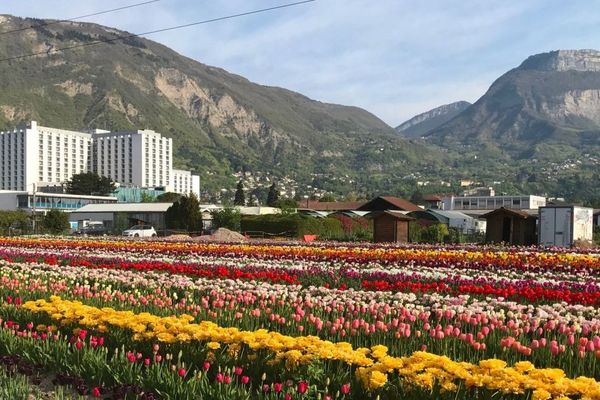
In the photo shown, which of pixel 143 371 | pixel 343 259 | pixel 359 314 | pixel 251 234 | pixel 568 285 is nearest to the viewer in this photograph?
pixel 143 371

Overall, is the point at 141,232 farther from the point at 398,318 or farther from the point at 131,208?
the point at 398,318

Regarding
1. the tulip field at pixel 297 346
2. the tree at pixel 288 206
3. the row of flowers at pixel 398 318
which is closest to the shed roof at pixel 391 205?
the tree at pixel 288 206

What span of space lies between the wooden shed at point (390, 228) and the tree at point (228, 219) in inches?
822

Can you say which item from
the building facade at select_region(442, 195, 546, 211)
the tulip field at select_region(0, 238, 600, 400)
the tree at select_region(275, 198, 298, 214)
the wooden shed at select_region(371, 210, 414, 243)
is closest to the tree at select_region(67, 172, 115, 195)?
the tree at select_region(275, 198, 298, 214)

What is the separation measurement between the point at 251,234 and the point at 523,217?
25.1 metres

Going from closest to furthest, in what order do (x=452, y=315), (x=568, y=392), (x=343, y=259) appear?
(x=568, y=392)
(x=452, y=315)
(x=343, y=259)

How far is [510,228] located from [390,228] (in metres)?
7.28

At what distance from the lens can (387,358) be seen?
18.3 ft

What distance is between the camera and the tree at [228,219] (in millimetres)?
60500

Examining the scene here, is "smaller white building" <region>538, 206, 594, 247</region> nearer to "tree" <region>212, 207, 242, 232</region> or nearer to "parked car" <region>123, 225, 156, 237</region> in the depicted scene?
"tree" <region>212, 207, 242, 232</region>

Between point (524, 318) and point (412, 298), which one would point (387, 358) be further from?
point (412, 298)

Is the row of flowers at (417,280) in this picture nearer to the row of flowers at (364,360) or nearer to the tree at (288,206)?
the row of flowers at (364,360)

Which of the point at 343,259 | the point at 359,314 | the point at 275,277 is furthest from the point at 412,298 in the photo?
the point at 343,259

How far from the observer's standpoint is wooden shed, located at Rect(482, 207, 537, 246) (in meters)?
37.5
